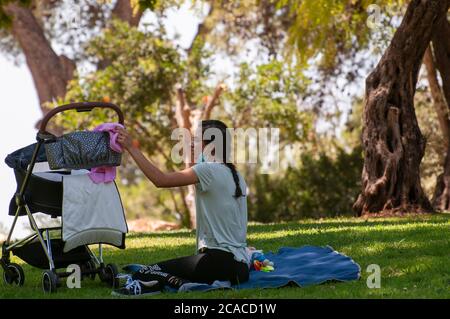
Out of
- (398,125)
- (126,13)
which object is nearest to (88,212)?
(398,125)

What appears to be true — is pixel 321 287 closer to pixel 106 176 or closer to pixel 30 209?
pixel 106 176

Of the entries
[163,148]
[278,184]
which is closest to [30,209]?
[278,184]

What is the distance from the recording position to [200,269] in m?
6.91

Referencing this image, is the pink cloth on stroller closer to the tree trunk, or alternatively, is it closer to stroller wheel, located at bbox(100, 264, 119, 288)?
stroller wheel, located at bbox(100, 264, 119, 288)

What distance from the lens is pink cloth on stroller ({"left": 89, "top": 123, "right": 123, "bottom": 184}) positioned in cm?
695

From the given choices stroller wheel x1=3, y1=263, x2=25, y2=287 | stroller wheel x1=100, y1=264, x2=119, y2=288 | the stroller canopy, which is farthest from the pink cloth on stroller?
stroller wheel x1=3, y1=263, x2=25, y2=287

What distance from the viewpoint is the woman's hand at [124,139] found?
6.74 m

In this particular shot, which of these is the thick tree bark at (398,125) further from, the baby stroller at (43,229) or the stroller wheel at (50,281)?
the stroller wheel at (50,281)

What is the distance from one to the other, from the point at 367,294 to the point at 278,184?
55.8 ft

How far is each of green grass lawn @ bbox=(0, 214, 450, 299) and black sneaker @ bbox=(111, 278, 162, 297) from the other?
14 centimetres

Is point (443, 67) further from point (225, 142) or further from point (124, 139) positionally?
point (124, 139)

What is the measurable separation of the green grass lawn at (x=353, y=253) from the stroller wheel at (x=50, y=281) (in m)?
0.07

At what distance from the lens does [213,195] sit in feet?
22.7

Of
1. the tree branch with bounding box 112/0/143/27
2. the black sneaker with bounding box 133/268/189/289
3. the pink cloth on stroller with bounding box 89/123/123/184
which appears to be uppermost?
the tree branch with bounding box 112/0/143/27
